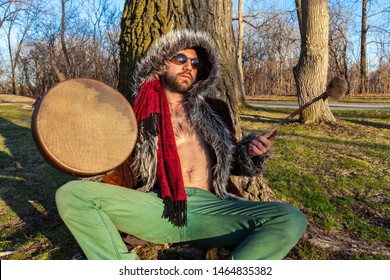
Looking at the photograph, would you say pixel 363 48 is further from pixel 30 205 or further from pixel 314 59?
pixel 30 205

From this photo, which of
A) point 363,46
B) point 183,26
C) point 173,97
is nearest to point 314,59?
point 183,26

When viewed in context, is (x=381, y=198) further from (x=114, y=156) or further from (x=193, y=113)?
(x=114, y=156)

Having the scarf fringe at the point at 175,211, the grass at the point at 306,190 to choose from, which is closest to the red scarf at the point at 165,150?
the scarf fringe at the point at 175,211

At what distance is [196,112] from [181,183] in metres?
0.55

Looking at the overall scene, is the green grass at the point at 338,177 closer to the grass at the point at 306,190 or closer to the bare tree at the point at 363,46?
the grass at the point at 306,190

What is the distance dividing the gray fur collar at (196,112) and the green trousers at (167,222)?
21 cm

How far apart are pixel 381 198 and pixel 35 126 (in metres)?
3.03

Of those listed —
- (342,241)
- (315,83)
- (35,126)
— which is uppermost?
(315,83)

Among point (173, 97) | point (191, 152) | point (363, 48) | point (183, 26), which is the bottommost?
point (191, 152)

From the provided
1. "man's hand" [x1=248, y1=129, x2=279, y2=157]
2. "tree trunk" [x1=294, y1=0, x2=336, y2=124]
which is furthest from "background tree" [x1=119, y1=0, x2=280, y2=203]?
"tree trunk" [x1=294, y1=0, x2=336, y2=124]

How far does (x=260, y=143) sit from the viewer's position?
7.50 ft

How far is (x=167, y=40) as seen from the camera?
2406 mm

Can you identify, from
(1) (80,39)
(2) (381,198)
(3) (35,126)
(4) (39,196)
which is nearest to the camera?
(3) (35,126)
